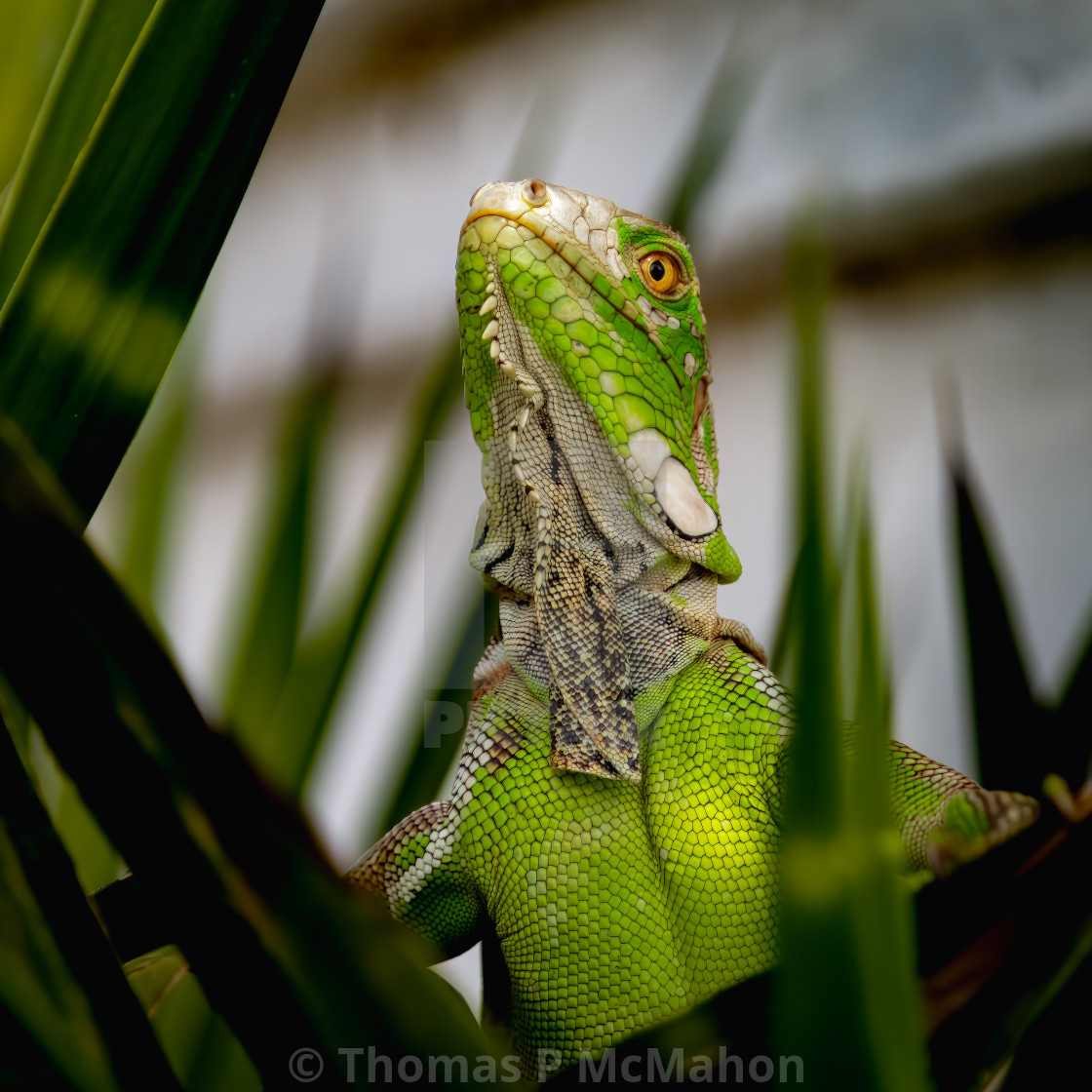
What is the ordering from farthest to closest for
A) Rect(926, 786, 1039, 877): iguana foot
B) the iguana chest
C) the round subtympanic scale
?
the round subtympanic scale, the iguana chest, Rect(926, 786, 1039, 877): iguana foot

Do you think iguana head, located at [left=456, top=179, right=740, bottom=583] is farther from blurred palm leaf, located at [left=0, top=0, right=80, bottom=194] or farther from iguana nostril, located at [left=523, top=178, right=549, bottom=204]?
blurred palm leaf, located at [left=0, top=0, right=80, bottom=194]

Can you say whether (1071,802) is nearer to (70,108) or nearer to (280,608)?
(70,108)

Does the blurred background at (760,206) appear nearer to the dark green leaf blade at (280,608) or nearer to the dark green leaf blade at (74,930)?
the dark green leaf blade at (280,608)

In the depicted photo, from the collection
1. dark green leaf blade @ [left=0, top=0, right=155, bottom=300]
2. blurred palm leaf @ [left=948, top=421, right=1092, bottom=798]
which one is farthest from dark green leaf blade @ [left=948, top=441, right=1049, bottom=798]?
dark green leaf blade @ [left=0, top=0, right=155, bottom=300]

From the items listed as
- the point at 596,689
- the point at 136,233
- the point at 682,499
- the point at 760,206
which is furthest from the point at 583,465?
the point at 760,206

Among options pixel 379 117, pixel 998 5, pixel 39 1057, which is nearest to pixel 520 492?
pixel 39 1057

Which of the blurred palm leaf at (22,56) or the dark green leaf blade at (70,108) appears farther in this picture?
the blurred palm leaf at (22,56)

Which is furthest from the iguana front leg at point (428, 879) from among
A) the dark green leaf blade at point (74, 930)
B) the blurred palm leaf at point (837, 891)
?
the blurred palm leaf at point (837, 891)

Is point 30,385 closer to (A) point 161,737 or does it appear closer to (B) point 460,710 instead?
(A) point 161,737
